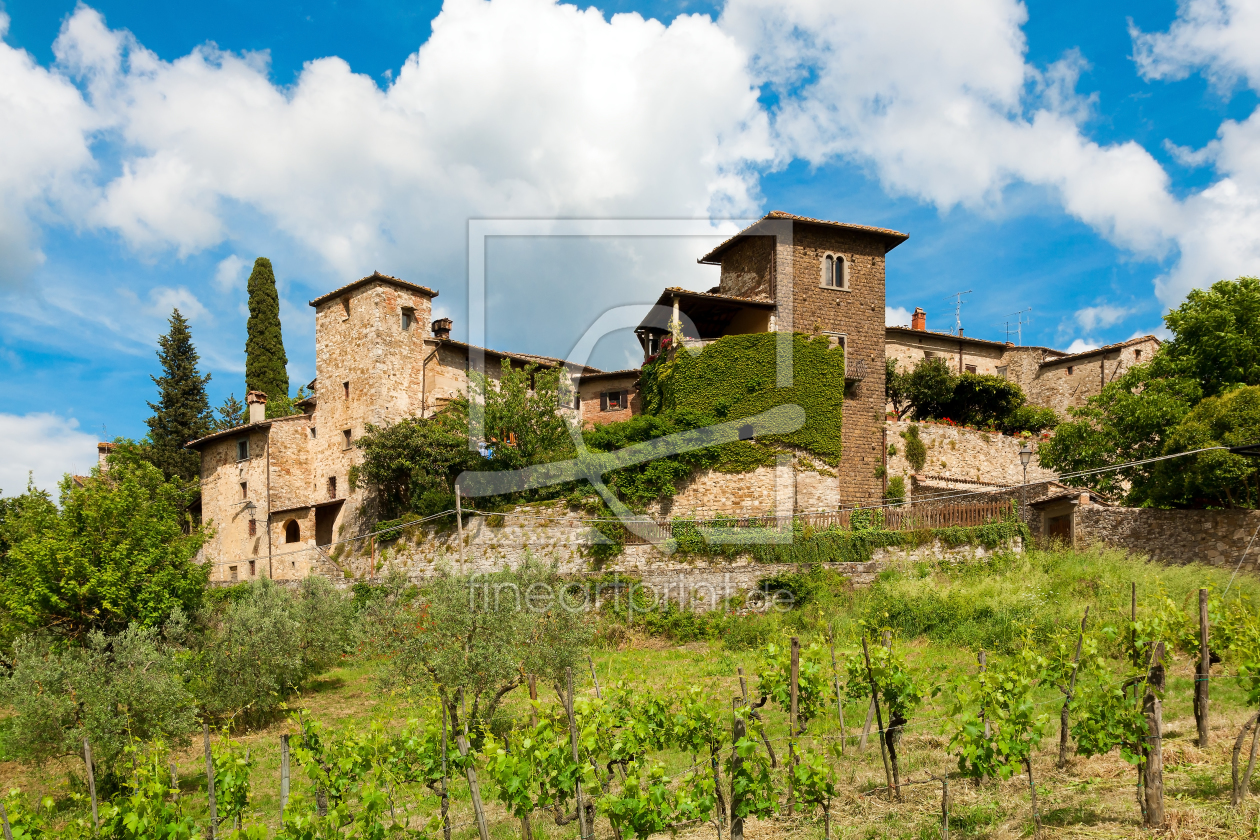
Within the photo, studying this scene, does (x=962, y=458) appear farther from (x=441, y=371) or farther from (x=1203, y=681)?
(x=1203, y=681)

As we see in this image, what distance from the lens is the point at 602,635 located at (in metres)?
19.4

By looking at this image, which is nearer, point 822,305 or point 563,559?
point 563,559

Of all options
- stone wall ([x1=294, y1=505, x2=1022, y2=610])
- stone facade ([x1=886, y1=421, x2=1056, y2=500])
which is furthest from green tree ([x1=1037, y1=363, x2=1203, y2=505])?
stone wall ([x1=294, y1=505, x2=1022, y2=610])

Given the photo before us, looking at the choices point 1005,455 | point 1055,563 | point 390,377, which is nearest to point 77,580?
point 390,377

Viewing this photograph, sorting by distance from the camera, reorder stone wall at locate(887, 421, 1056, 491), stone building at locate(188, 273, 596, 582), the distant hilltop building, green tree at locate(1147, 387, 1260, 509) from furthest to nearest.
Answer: stone building at locate(188, 273, 596, 582), stone wall at locate(887, 421, 1056, 491), the distant hilltop building, green tree at locate(1147, 387, 1260, 509)

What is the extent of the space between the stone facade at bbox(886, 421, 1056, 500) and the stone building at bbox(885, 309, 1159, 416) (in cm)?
626

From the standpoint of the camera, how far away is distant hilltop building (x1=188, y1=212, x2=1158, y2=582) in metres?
27.3

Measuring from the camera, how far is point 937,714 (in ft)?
40.6

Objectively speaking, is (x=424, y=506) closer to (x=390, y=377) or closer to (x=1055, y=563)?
(x=390, y=377)

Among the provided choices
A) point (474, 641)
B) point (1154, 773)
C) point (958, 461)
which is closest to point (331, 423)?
point (474, 641)

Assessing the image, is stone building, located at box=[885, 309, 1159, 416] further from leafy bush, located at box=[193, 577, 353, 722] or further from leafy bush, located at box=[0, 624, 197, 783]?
leafy bush, located at box=[0, 624, 197, 783]

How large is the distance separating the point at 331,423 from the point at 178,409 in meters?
11.5

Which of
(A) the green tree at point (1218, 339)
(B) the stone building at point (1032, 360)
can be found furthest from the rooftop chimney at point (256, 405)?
(A) the green tree at point (1218, 339)

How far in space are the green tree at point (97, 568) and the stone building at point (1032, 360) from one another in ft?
93.7
